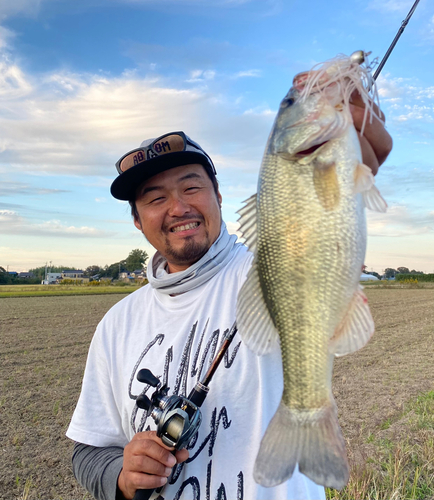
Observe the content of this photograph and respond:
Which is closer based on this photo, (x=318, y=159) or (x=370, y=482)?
(x=318, y=159)

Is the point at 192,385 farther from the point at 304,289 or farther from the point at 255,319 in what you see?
the point at 304,289

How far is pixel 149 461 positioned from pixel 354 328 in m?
1.45

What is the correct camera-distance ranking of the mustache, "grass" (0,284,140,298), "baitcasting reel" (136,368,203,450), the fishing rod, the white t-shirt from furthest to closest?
"grass" (0,284,140,298) < the mustache < the white t-shirt < "baitcasting reel" (136,368,203,450) < the fishing rod

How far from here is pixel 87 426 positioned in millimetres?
2852

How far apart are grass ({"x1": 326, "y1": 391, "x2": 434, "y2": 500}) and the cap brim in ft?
13.2

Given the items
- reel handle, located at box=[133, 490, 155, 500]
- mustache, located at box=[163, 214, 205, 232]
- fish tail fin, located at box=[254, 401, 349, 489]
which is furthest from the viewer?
mustache, located at box=[163, 214, 205, 232]

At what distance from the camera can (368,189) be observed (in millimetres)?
1447

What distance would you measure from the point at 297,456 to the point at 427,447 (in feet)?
19.6

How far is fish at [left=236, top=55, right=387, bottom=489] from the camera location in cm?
144

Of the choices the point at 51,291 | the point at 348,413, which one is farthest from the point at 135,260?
the point at 348,413

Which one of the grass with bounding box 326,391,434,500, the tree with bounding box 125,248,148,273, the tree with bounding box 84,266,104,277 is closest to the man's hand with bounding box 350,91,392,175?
the grass with bounding box 326,391,434,500

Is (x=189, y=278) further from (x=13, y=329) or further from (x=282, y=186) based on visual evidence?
(x=13, y=329)

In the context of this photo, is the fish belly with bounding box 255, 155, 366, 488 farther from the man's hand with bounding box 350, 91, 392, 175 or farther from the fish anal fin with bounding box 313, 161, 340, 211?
the man's hand with bounding box 350, 91, 392, 175

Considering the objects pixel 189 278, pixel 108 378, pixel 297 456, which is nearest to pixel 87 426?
pixel 108 378
